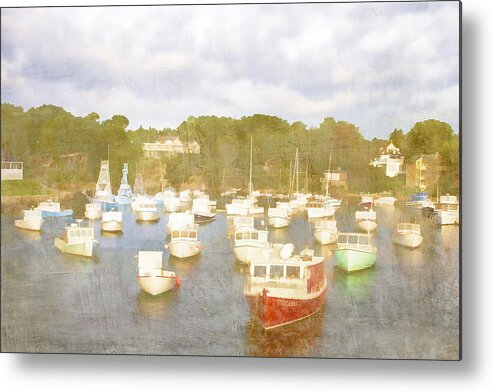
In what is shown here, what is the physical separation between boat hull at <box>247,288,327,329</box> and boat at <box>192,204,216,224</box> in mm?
406

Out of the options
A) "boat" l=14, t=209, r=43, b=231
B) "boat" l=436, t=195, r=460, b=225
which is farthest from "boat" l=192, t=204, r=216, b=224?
"boat" l=436, t=195, r=460, b=225

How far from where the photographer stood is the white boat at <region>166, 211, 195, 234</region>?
3111 millimetres

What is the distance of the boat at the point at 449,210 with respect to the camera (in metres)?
3.00

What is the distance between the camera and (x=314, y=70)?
120 inches

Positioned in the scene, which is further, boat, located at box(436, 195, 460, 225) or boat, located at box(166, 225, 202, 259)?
boat, located at box(166, 225, 202, 259)

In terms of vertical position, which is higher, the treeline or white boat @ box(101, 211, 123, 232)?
the treeline

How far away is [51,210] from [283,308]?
1116 mm

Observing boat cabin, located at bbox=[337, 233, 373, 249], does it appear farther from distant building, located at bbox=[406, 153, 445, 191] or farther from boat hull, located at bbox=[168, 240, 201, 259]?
boat hull, located at bbox=[168, 240, 201, 259]

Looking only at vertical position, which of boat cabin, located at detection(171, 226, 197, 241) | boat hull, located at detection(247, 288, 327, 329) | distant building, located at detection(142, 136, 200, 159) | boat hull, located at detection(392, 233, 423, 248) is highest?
distant building, located at detection(142, 136, 200, 159)

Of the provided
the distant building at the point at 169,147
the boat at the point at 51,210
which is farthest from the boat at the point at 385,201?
the boat at the point at 51,210

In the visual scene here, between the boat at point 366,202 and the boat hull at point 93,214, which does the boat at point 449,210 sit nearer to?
the boat at point 366,202

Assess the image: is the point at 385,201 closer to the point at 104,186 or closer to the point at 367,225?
the point at 367,225

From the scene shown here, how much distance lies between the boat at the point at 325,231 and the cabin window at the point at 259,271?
10.4 inches

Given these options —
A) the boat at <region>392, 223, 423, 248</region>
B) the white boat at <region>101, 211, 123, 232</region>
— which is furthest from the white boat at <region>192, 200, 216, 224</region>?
the boat at <region>392, 223, 423, 248</region>
